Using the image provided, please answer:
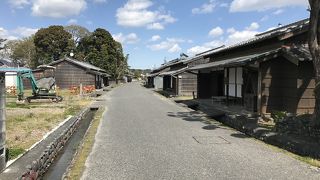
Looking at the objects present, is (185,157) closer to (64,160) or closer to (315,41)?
(64,160)

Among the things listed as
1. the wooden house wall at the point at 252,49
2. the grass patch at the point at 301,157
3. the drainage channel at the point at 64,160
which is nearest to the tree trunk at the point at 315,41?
the grass patch at the point at 301,157

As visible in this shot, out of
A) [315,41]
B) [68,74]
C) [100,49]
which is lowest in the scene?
[68,74]

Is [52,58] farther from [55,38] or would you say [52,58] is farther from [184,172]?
[184,172]

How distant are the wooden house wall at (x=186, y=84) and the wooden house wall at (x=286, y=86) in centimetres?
2206

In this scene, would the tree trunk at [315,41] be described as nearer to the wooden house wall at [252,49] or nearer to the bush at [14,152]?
the wooden house wall at [252,49]

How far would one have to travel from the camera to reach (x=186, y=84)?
3853 centimetres

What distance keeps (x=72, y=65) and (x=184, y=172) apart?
151 ft

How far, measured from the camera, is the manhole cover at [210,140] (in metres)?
11.4

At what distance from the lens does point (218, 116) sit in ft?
59.9

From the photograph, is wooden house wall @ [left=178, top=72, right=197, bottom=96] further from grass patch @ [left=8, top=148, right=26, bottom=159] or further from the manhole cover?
grass patch @ [left=8, top=148, right=26, bottom=159]

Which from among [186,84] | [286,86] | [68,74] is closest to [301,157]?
[286,86]

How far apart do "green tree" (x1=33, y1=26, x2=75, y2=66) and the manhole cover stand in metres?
65.7

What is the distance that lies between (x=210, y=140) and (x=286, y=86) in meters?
5.95

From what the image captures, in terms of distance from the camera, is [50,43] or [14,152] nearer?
[14,152]
